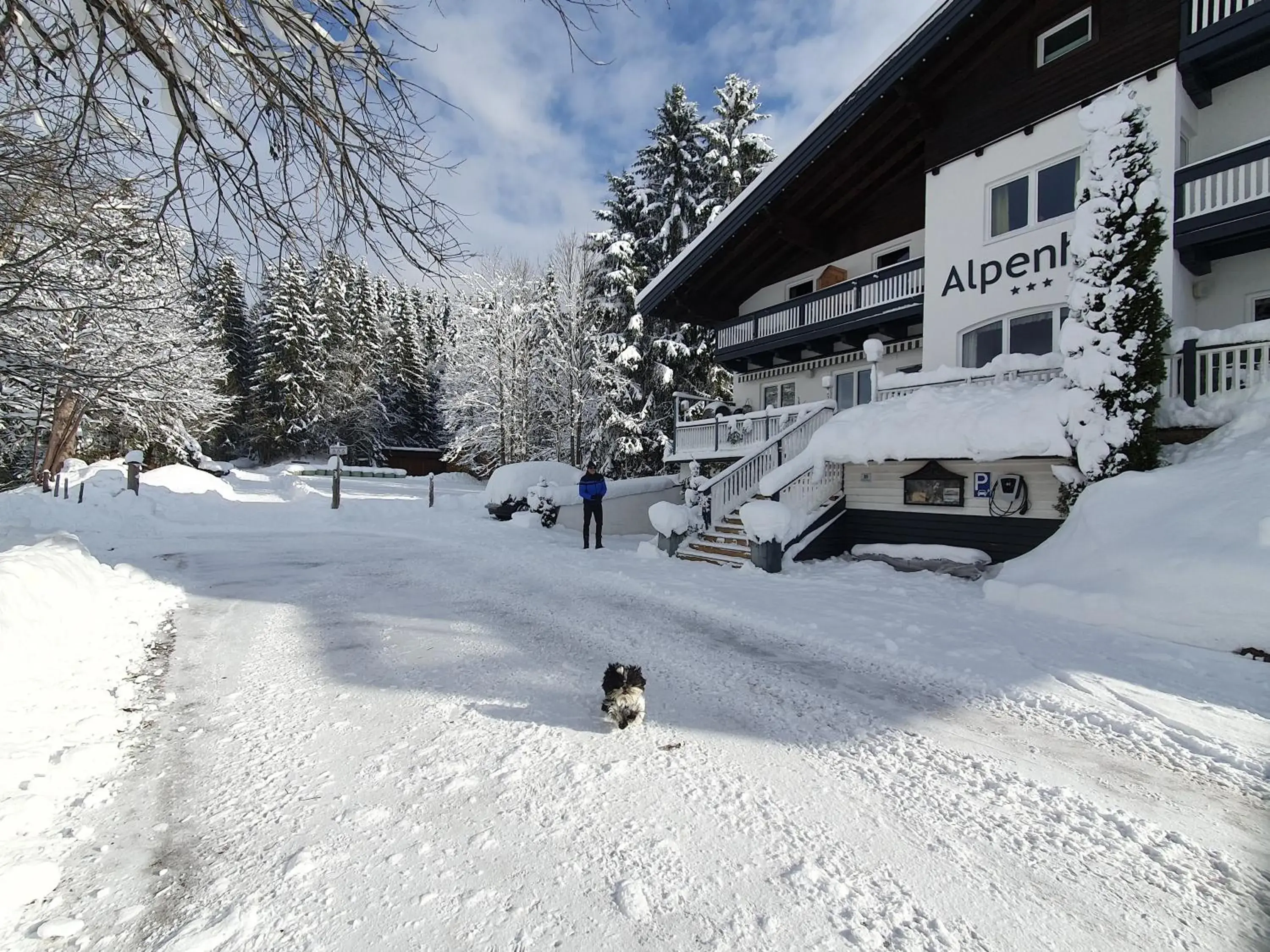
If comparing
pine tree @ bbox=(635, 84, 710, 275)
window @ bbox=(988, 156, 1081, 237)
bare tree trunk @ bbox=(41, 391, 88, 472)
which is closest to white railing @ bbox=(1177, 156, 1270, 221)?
window @ bbox=(988, 156, 1081, 237)

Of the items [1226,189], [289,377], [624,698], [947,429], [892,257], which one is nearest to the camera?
[624,698]

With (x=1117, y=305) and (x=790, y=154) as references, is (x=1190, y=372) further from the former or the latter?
(x=790, y=154)

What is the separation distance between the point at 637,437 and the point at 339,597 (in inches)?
665

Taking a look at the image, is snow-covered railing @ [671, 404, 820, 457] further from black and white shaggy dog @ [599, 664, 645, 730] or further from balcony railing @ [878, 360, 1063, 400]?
black and white shaggy dog @ [599, 664, 645, 730]

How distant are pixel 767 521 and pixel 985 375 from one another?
4.35 m

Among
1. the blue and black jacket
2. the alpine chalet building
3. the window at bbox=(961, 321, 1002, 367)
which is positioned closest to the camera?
the alpine chalet building

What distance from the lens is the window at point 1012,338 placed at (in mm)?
11719

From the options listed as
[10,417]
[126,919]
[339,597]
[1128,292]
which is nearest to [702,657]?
[126,919]

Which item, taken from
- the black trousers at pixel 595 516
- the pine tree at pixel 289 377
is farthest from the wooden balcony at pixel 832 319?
the pine tree at pixel 289 377

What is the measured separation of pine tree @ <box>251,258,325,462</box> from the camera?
143 ft

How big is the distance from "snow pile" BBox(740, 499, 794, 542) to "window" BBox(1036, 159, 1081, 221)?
7.88m

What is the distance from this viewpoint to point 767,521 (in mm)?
9938

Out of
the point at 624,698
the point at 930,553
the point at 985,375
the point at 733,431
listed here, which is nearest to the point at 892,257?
the point at 733,431

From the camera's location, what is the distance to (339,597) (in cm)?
758
